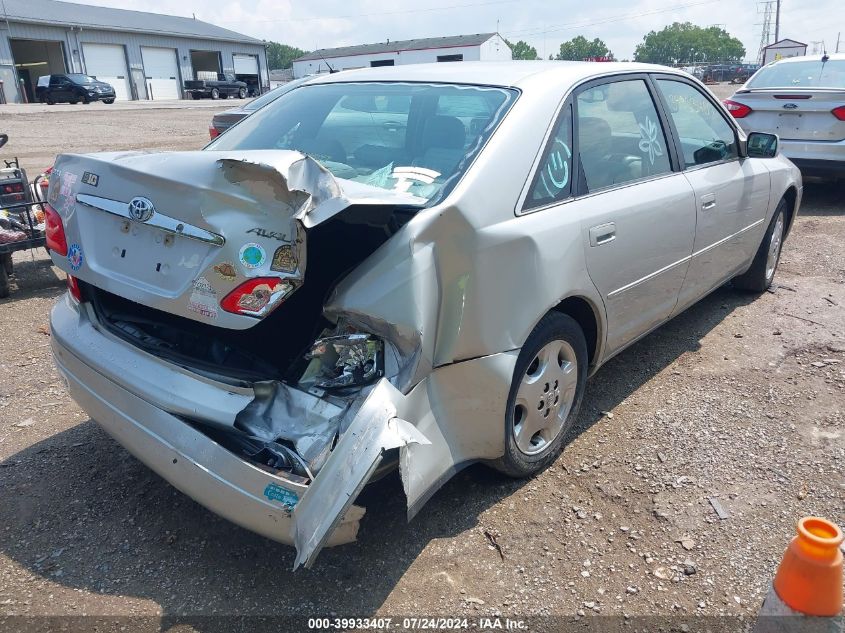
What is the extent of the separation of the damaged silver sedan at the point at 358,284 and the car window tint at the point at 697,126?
61 centimetres

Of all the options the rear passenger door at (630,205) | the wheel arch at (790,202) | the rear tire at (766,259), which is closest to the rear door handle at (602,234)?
the rear passenger door at (630,205)

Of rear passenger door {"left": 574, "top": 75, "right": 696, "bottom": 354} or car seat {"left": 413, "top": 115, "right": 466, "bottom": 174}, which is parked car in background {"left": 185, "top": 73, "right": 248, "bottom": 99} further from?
car seat {"left": 413, "top": 115, "right": 466, "bottom": 174}

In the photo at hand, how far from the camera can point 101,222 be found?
2.50 m

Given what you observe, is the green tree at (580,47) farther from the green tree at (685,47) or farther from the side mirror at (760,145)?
the side mirror at (760,145)

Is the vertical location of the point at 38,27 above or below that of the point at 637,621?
above

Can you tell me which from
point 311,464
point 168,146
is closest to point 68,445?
point 311,464

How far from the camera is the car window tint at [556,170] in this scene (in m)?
2.73

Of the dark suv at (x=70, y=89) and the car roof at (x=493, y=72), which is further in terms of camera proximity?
the dark suv at (x=70, y=89)

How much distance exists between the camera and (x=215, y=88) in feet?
146

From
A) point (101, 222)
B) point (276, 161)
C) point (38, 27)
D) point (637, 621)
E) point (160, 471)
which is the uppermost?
point (38, 27)

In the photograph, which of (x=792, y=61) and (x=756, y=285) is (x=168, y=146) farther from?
(x=756, y=285)

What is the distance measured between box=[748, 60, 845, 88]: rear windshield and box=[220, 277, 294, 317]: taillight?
27.5 feet

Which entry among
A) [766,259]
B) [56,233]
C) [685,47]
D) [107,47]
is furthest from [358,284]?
[685,47]

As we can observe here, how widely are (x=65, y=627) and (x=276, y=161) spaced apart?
170 cm
